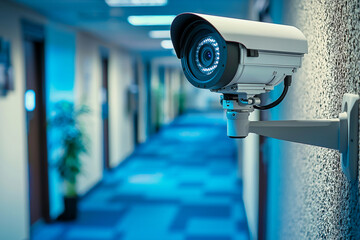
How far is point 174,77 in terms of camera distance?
1338cm

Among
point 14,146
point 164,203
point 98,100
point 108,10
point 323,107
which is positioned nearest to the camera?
point 323,107

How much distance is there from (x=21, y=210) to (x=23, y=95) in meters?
0.83

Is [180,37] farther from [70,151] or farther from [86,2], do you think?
[70,151]

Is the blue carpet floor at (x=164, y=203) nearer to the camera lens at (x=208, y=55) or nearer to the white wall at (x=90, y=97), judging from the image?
the white wall at (x=90, y=97)

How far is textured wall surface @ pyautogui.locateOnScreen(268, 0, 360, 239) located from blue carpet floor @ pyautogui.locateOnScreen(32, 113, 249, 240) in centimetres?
204

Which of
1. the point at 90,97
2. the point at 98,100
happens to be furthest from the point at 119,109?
the point at 90,97

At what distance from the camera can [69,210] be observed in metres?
3.36

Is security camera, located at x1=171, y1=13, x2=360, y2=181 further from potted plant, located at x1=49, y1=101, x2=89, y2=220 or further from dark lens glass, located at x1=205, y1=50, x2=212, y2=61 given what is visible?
potted plant, located at x1=49, y1=101, x2=89, y2=220

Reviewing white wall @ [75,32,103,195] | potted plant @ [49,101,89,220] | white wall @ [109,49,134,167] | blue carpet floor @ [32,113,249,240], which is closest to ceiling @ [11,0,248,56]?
white wall @ [75,32,103,195]

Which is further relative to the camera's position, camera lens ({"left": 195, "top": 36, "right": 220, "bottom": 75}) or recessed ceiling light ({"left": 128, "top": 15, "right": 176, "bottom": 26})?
recessed ceiling light ({"left": 128, "top": 15, "right": 176, "bottom": 26})

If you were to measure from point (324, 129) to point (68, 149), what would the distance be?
2951 mm

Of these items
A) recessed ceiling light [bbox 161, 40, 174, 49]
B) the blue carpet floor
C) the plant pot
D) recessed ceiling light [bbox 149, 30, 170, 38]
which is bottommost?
the blue carpet floor

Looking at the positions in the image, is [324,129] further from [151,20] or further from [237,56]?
[151,20]

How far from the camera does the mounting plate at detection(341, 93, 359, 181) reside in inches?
22.5
